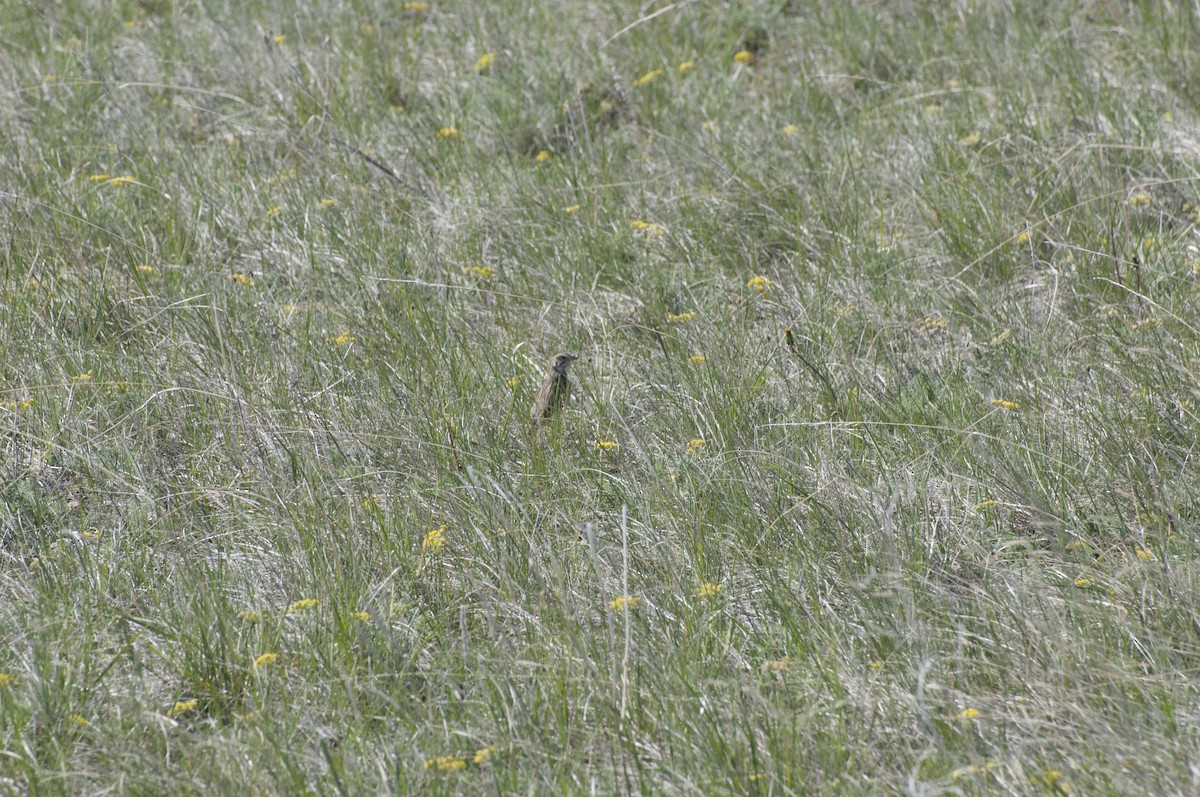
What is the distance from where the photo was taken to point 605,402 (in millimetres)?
4449

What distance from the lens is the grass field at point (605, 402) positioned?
298 cm

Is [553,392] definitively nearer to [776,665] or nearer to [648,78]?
[776,665]

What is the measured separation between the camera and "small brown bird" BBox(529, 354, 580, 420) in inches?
171

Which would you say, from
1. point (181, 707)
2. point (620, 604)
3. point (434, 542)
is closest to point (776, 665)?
point (620, 604)

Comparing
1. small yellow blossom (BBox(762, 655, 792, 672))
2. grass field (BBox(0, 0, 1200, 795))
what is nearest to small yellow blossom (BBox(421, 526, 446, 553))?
grass field (BBox(0, 0, 1200, 795))

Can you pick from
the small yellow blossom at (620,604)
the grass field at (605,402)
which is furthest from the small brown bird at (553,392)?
the small yellow blossom at (620,604)

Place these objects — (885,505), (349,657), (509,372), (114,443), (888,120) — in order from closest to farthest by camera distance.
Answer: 1. (349,657)
2. (885,505)
3. (114,443)
4. (509,372)
5. (888,120)

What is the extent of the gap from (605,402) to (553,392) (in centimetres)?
19

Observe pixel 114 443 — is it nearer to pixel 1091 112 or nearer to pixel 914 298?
pixel 914 298

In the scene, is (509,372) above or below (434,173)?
below

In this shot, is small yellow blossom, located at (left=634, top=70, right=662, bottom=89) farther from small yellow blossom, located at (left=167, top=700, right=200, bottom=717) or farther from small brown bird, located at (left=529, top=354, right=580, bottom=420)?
small yellow blossom, located at (left=167, top=700, right=200, bottom=717)

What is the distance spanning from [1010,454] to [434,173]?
3.36m

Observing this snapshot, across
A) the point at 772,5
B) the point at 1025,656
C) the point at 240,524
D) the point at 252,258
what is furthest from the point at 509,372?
the point at 772,5

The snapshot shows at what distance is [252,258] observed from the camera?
564 cm
